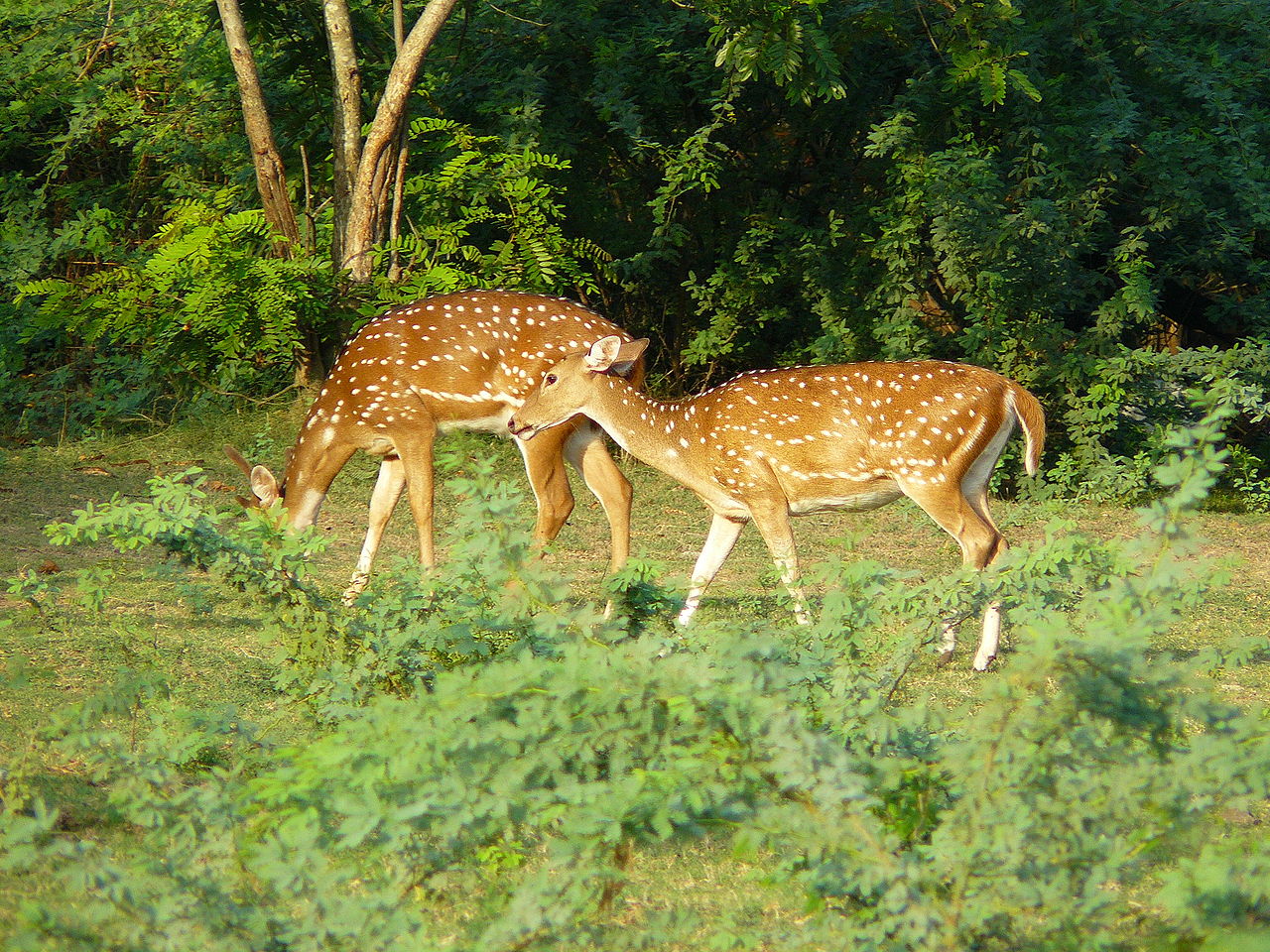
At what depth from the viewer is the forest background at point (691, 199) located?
11.2m

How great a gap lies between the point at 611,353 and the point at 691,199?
17.0ft

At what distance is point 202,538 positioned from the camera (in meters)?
4.66

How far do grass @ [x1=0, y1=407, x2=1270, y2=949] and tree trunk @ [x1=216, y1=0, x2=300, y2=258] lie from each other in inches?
66.0

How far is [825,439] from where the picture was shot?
7.34 m

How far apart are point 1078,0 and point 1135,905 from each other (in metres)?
8.70

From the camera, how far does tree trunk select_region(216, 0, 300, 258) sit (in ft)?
36.9

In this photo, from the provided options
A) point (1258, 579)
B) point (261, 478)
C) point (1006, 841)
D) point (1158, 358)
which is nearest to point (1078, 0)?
point (1158, 358)

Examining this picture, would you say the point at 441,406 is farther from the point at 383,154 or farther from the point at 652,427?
the point at 383,154

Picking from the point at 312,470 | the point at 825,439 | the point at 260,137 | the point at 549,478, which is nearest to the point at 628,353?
the point at 549,478

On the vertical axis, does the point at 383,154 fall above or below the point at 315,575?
above

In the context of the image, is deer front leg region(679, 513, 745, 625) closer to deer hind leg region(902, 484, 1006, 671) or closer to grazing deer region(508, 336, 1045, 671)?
A: grazing deer region(508, 336, 1045, 671)

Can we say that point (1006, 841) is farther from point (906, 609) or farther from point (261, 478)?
point (261, 478)

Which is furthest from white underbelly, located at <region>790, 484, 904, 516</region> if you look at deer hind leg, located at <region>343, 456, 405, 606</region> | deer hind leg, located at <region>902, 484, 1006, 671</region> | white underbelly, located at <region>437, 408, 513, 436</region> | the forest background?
the forest background

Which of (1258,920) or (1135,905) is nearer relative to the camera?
(1258,920)
